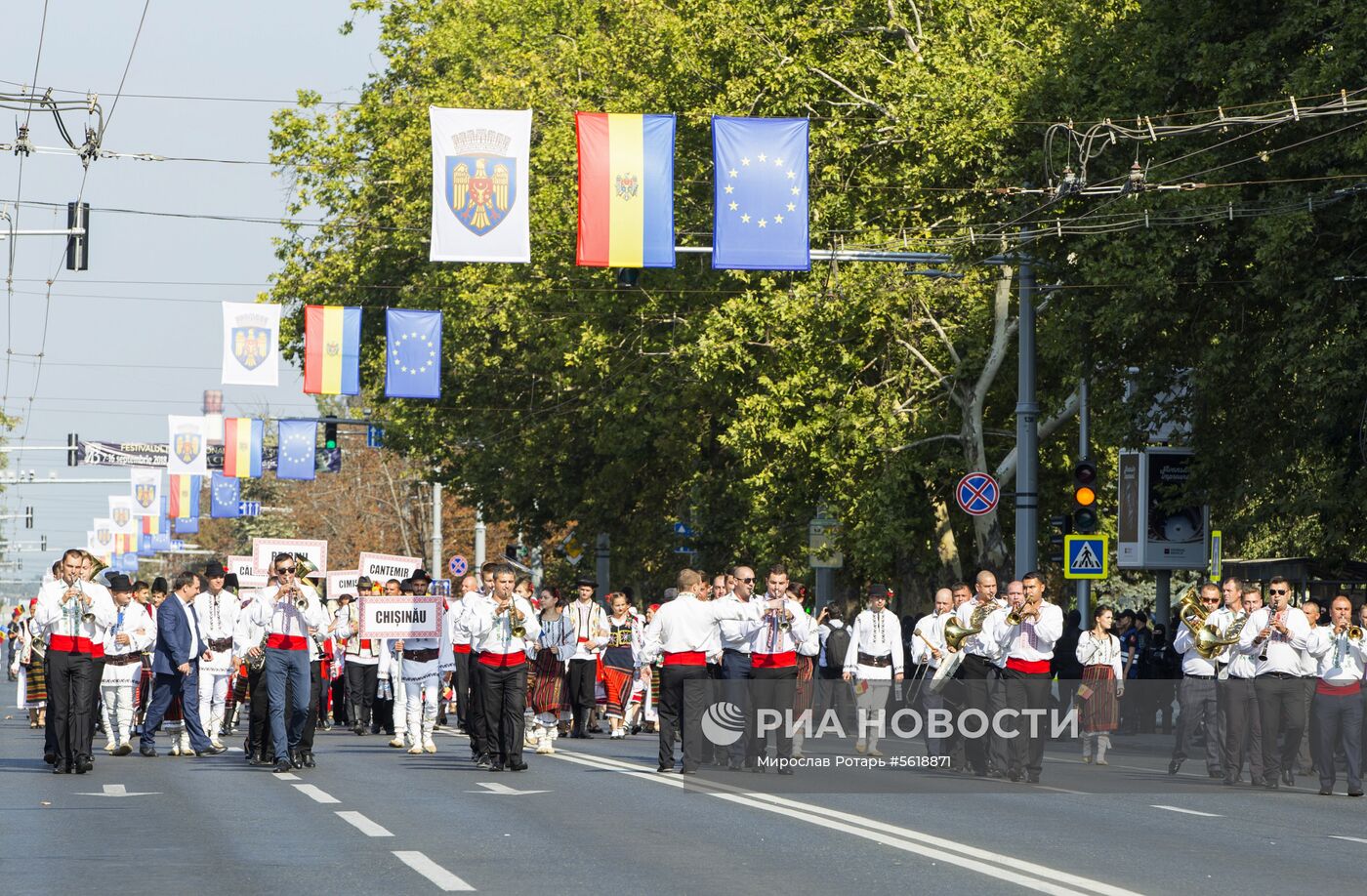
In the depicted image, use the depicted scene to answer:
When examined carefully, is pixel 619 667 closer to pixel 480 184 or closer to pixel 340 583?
pixel 340 583

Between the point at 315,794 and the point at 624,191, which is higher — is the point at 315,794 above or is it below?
below

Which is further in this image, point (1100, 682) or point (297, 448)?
A: point (297, 448)

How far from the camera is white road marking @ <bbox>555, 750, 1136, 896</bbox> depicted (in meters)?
11.6

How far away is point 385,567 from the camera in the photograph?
99.9 feet

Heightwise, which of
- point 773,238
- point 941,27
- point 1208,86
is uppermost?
point 941,27

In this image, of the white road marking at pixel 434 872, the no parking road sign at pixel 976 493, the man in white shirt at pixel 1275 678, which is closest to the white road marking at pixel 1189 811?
the man in white shirt at pixel 1275 678

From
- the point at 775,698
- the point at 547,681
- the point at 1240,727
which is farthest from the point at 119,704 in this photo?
the point at 1240,727

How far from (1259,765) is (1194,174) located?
917 cm

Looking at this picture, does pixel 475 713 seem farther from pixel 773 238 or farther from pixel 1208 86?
pixel 1208 86

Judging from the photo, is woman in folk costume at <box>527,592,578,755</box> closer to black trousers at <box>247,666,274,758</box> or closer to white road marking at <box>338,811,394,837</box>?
black trousers at <box>247,666,274,758</box>

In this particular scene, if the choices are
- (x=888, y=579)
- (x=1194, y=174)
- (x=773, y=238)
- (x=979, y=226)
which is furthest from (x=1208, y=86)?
(x=888, y=579)

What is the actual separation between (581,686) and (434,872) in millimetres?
15419

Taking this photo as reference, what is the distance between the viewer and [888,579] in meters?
43.8

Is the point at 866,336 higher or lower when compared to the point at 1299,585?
higher
